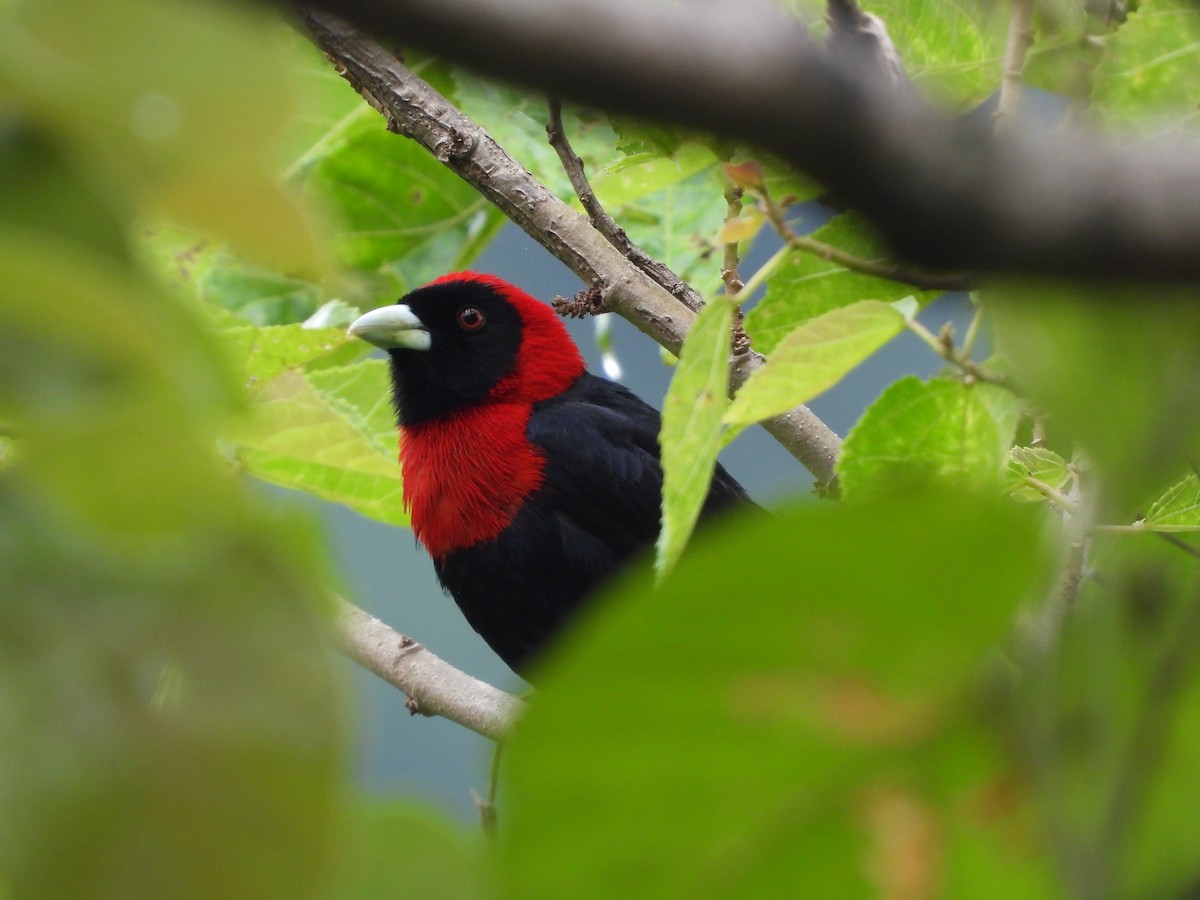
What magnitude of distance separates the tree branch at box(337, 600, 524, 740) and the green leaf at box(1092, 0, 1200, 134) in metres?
1.15

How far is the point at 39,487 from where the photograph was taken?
0.33 m

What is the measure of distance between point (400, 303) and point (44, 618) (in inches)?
116

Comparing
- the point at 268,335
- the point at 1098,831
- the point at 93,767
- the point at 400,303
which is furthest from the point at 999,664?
the point at 400,303

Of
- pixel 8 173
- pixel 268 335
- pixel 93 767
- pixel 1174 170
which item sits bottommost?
pixel 268 335

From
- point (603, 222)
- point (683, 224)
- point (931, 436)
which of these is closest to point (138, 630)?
point (931, 436)

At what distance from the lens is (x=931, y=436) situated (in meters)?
0.87

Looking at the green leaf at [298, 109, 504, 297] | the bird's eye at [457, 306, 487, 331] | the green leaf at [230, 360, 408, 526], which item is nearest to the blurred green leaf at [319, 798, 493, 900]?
the green leaf at [230, 360, 408, 526]

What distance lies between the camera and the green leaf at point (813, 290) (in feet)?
3.80

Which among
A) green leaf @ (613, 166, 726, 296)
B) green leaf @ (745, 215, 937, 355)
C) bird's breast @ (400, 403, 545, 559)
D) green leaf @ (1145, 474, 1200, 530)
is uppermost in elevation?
green leaf @ (745, 215, 937, 355)

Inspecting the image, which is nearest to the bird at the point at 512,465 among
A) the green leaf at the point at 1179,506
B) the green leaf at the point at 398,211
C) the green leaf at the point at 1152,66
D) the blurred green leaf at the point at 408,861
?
the green leaf at the point at 398,211

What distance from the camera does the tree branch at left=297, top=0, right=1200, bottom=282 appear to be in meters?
0.29

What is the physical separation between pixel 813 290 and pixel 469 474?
5.64 feet

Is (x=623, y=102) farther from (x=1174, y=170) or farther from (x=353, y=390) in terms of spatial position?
(x=353, y=390)

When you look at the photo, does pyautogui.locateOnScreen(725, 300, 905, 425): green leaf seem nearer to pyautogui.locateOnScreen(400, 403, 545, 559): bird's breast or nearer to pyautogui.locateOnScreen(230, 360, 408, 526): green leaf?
pyautogui.locateOnScreen(230, 360, 408, 526): green leaf
